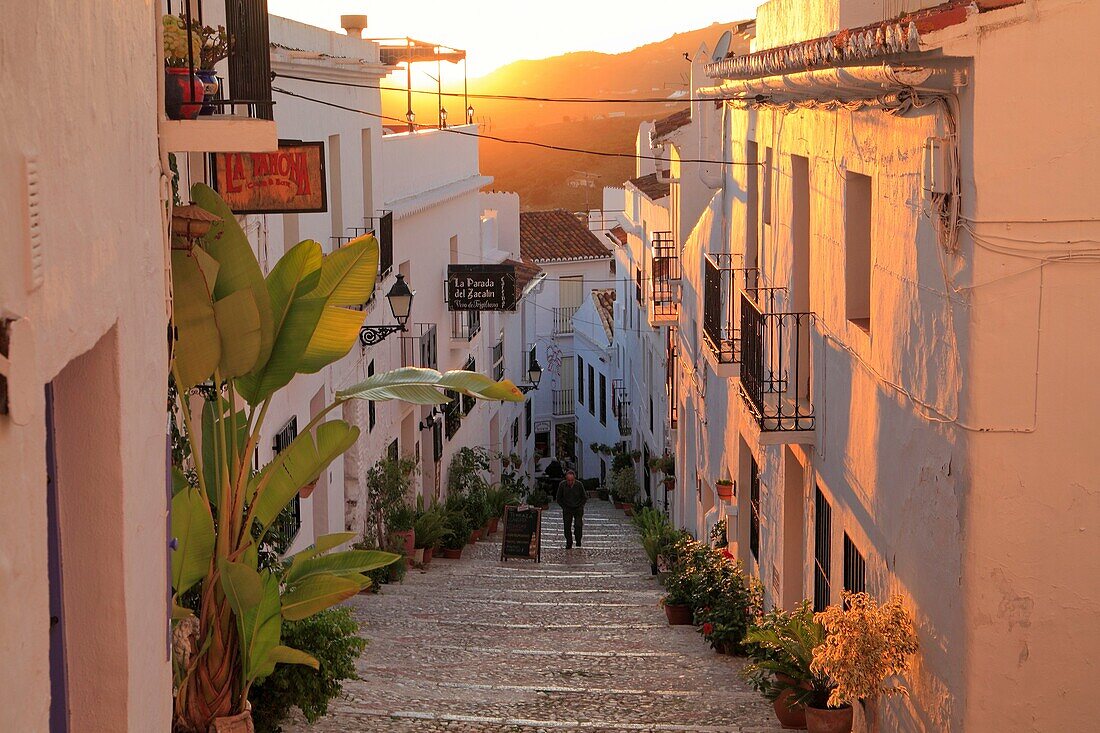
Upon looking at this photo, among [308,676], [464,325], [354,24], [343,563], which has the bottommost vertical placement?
[308,676]

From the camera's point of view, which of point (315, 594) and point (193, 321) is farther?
point (315, 594)

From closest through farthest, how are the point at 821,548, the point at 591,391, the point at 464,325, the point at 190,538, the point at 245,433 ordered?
the point at 190,538
the point at 245,433
the point at 821,548
the point at 464,325
the point at 591,391

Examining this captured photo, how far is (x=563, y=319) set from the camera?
4484 centimetres

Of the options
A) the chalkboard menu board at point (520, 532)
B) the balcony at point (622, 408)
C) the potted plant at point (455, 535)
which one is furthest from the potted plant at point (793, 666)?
the balcony at point (622, 408)

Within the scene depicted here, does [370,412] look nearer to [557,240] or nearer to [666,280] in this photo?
[666,280]

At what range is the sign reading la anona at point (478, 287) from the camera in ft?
72.2

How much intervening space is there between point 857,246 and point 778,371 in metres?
1.91

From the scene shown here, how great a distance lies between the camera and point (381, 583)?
1536cm

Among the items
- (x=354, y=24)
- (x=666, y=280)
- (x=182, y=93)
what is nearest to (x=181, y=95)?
(x=182, y=93)

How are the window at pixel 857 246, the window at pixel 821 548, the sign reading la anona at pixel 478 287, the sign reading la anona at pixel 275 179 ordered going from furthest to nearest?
the sign reading la anona at pixel 478 287 < the window at pixel 821 548 < the sign reading la anona at pixel 275 179 < the window at pixel 857 246

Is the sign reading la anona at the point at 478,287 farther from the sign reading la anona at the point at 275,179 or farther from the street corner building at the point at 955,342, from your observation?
the sign reading la anona at the point at 275,179

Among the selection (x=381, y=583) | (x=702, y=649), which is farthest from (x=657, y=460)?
(x=702, y=649)

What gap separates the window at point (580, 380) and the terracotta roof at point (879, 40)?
35196 mm

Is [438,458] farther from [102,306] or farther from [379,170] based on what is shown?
[102,306]
